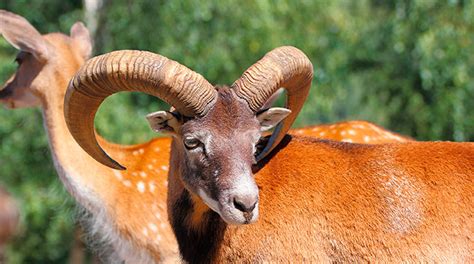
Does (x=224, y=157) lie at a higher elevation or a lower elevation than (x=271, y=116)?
higher

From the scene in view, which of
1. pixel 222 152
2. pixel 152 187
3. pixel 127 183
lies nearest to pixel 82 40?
pixel 127 183

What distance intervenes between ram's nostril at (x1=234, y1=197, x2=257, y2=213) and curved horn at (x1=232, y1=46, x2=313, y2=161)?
0.94 meters

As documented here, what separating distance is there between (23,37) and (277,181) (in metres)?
4.52

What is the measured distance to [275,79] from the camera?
24.2 ft

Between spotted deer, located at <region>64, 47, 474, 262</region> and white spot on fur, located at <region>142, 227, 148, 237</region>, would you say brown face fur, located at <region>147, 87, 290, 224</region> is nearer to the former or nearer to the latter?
spotted deer, located at <region>64, 47, 474, 262</region>

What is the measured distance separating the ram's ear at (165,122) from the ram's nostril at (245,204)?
99cm

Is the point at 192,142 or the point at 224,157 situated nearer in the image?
the point at 224,157

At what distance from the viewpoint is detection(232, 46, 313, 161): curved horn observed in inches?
283

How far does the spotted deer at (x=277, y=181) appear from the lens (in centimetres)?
687

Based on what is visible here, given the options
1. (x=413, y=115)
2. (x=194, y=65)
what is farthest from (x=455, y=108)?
(x=194, y=65)

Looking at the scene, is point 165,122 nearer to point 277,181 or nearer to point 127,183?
point 277,181

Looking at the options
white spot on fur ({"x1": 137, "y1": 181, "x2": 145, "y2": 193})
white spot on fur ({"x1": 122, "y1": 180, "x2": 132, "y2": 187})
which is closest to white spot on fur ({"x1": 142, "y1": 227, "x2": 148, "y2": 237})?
white spot on fur ({"x1": 137, "y1": 181, "x2": 145, "y2": 193})

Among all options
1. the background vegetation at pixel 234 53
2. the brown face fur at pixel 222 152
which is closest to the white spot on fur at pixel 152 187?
the brown face fur at pixel 222 152

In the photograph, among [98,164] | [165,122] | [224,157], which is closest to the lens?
[224,157]
